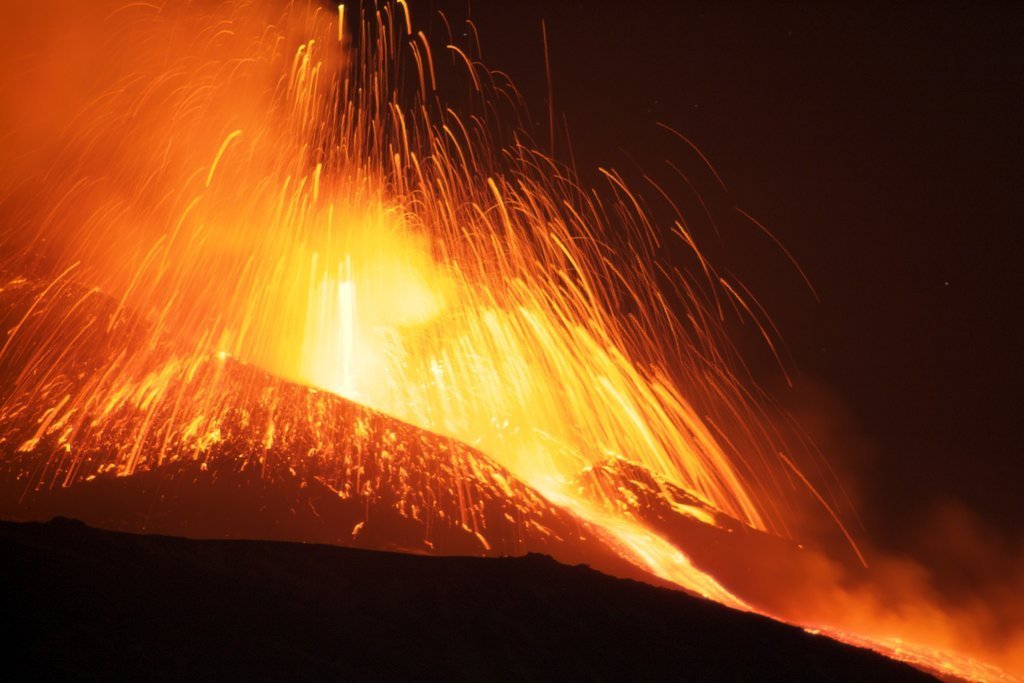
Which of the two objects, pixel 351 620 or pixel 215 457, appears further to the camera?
pixel 215 457

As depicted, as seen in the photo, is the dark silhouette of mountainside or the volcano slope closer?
the dark silhouette of mountainside

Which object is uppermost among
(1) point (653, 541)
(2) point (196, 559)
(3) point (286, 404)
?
(2) point (196, 559)

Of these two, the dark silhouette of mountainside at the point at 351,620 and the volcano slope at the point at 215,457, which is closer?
the dark silhouette of mountainside at the point at 351,620

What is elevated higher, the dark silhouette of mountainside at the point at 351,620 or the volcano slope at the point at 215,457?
the dark silhouette of mountainside at the point at 351,620

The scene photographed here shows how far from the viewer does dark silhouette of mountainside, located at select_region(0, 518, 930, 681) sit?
2048 cm

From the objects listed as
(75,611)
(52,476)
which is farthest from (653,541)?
(75,611)

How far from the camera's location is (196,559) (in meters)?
25.9

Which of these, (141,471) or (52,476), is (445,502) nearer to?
(141,471)

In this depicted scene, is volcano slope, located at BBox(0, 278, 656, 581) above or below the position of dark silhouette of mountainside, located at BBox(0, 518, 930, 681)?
below

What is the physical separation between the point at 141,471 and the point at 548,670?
3658 cm

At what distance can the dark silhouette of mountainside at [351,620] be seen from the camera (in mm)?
20484

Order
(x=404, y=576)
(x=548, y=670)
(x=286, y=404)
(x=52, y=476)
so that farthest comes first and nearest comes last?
(x=286, y=404) < (x=52, y=476) < (x=404, y=576) < (x=548, y=670)

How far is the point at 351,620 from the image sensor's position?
24.7 meters

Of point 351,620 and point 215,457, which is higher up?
point 351,620
